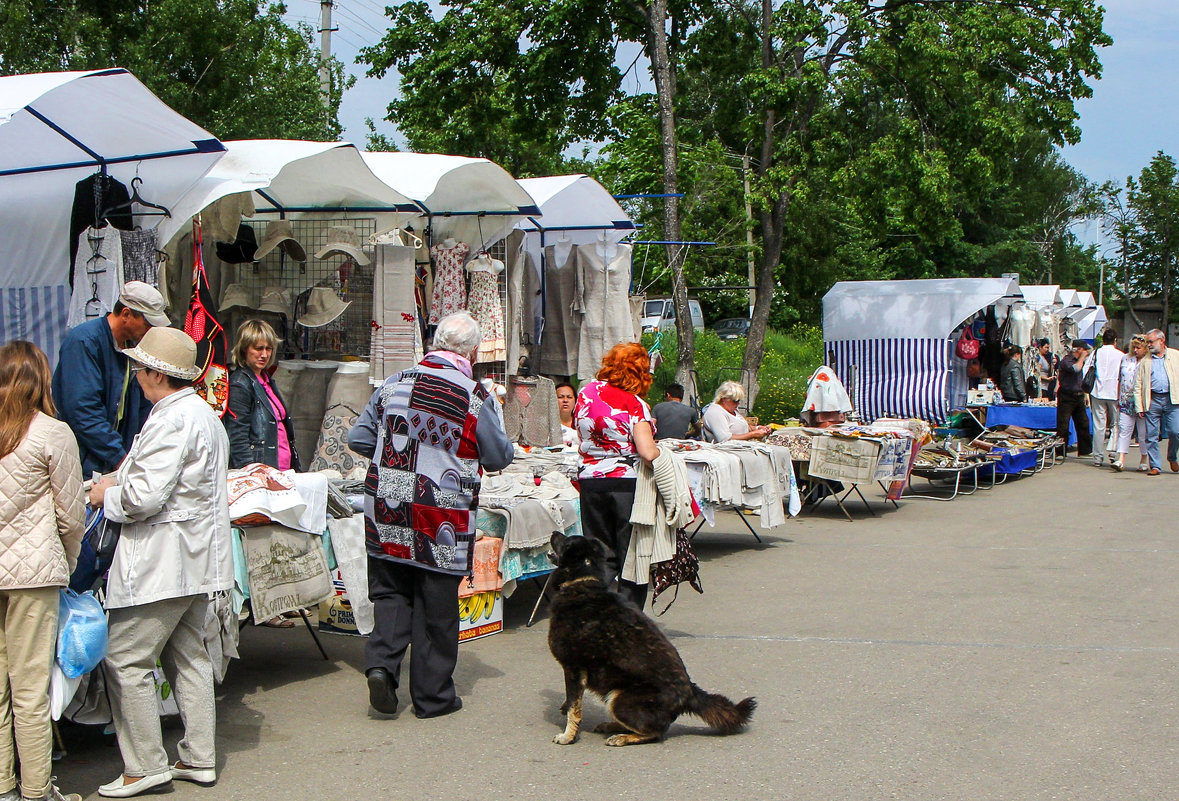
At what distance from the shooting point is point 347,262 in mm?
9375

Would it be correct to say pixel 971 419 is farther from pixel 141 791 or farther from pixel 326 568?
pixel 141 791

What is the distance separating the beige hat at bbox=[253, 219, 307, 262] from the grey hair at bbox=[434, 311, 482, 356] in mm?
4027

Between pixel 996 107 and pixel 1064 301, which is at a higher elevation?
pixel 996 107

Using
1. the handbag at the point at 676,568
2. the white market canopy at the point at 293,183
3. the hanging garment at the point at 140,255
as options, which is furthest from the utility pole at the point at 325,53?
the handbag at the point at 676,568

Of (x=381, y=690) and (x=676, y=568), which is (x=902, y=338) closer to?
(x=676, y=568)

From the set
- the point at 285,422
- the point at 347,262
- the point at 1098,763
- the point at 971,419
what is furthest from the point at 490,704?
Answer: the point at 971,419

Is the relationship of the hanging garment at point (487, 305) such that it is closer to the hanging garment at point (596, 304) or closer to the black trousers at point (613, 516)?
the hanging garment at point (596, 304)

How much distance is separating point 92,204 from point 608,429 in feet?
12.1

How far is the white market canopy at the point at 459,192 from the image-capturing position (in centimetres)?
917

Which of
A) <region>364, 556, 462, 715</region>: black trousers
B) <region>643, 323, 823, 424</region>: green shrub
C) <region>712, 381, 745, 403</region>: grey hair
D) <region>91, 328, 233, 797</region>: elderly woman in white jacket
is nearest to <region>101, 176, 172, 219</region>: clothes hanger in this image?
<region>91, 328, 233, 797</region>: elderly woman in white jacket

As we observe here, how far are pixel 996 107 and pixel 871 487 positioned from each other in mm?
7181

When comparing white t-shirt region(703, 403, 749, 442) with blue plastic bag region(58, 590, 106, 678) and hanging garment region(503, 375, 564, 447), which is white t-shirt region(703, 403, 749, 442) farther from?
blue plastic bag region(58, 590, 106, 678)

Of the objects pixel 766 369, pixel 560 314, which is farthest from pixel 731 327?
pixel 560 314

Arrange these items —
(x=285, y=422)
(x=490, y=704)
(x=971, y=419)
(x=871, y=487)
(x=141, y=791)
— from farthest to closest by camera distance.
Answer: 1. (x=971, y=419)
2. (x=871, y=487)
3. (x=285, y=422)
4. (x=490, y=704)
5. (x=141, y=791)
